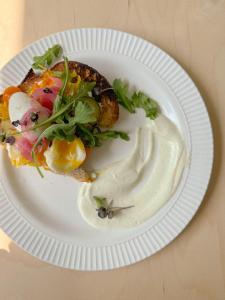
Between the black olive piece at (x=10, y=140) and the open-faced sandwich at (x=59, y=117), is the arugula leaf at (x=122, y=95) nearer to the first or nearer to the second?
the open-faced sandwich at (x=59, y=117)

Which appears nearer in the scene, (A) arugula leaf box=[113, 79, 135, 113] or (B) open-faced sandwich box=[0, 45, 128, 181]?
(B) open-faced sandwich box=[0, 45, 128, 181]

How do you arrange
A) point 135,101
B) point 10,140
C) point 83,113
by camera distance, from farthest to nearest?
1. point 135,101
2. point 10,140
3. point 83,113

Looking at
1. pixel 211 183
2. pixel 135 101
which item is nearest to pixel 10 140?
pixel 135 101

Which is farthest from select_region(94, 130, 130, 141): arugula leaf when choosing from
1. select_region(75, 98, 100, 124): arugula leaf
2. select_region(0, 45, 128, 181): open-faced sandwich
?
select_region(75, 98, 100, 124): arugula leaf

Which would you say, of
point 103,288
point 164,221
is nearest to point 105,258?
point 103,288

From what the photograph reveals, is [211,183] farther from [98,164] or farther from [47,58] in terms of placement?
[47,58]

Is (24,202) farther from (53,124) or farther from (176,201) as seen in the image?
(176,201)

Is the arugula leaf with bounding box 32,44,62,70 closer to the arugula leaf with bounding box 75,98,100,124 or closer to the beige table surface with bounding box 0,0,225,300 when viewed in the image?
the beige table surface with bounding box 0,0,225,300

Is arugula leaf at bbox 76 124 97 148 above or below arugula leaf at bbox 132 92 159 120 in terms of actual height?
below
